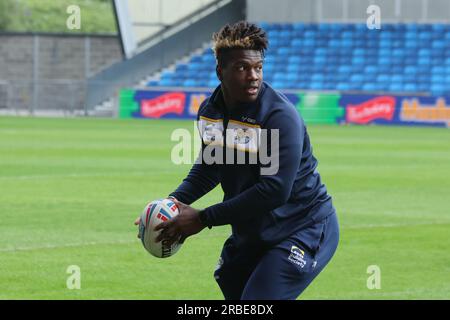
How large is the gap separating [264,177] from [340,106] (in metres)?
33.6

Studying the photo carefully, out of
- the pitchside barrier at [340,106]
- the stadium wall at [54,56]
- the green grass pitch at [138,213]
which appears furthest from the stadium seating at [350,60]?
the green grass pitch at [138,213]

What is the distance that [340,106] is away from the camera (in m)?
39.5

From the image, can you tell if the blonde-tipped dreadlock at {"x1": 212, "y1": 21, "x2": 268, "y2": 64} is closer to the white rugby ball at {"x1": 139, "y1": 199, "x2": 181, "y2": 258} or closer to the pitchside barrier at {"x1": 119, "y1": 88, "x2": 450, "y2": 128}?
the white rugby ball at {"x1": 139, "y1": 199, "x2": 181, "y2": 258}

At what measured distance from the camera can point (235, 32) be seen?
616 cm

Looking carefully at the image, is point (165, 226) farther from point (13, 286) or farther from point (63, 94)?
point (63, 94)

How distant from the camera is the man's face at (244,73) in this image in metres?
6.14

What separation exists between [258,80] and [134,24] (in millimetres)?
43832

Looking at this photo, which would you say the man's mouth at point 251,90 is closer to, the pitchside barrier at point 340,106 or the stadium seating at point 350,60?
the pitchside barrier at point 340,106

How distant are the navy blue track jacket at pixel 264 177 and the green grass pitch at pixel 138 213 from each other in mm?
3118

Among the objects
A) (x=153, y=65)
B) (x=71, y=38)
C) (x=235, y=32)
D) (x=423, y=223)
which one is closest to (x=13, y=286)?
(x=235, y=32)

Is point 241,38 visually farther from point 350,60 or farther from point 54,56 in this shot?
point 54,56

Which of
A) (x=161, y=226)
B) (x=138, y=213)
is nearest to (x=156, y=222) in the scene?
(x=161, y=226)
